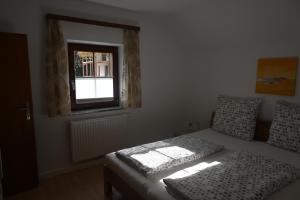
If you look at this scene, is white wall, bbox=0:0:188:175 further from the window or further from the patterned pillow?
the patterned pillow

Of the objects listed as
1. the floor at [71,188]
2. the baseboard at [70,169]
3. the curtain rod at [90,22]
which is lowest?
the floor at [71,188]

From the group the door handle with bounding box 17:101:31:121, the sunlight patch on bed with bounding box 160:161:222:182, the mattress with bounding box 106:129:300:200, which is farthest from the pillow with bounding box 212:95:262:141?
the door handle with bounding box 17:101:31:121

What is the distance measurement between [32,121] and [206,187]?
6.39 ft

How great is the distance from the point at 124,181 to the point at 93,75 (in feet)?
5.59

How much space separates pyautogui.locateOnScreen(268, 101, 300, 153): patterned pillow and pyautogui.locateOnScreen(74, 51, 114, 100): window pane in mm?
2274

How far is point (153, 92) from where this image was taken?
11.3ft

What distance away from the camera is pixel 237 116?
2645 millimetres

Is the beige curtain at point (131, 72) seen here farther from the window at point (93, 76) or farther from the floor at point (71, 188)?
the floor at point (71, 188)

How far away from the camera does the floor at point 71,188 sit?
7.20 ft

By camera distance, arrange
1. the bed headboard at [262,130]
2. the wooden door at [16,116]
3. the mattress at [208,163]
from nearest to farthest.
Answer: the mattress at [208,163], the wooden door at [16,116], the bed headboard at [262,130]

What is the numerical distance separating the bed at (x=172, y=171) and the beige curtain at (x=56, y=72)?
95 cm

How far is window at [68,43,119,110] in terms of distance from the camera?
2.74 meters

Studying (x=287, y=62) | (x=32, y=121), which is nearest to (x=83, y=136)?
(x=32, y=121)

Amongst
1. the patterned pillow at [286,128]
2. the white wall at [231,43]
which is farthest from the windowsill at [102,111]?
the patterned pillow at [286,128]
